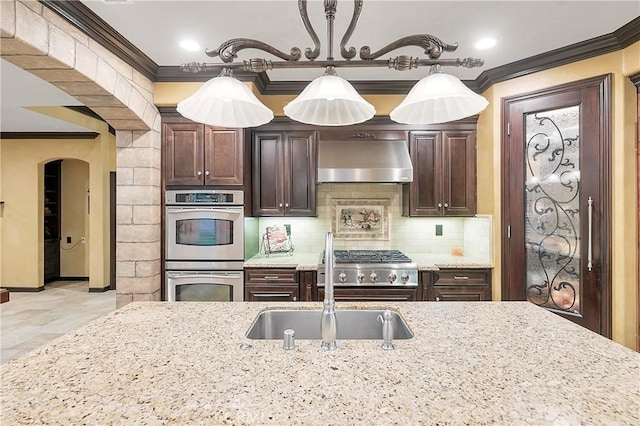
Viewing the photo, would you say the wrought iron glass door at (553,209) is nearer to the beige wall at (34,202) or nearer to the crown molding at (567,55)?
the crown molding at (567,55)

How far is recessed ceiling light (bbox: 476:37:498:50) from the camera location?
246cm

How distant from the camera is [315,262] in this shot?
320cm

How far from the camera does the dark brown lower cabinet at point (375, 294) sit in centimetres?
296

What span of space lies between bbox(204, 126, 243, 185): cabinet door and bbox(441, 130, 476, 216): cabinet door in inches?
79.9

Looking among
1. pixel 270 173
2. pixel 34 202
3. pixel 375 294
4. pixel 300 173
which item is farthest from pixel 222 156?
pixel 34 202

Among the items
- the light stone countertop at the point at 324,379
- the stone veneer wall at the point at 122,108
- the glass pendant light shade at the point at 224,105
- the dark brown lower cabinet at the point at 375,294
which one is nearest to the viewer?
the light stone countertop at the point at 324,379

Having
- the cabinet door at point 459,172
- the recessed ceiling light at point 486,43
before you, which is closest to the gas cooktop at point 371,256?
the cabinet door at point 459,172

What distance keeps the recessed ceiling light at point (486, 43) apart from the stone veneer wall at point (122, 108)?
9.05ft

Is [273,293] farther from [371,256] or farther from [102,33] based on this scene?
[102,33]

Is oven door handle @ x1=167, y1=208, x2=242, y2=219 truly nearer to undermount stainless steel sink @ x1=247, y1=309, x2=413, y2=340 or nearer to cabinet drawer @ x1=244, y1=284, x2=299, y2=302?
cabinet drawer @ x1=244, y1=284, x2=299, y2=302

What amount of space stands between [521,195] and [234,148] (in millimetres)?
2602

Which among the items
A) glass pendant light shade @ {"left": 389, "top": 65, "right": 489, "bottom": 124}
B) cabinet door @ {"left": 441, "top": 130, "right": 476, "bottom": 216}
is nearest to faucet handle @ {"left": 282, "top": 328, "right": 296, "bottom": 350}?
glass pendant light shade @ {"left": 389, "top": 65, "right": 489, "bottom": 124}

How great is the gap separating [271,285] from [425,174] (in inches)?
74.0

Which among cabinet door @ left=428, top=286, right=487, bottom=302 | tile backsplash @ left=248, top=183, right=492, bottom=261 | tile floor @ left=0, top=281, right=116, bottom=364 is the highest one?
tile backsplash @ left=248, top=183, right=492, bottom=261
